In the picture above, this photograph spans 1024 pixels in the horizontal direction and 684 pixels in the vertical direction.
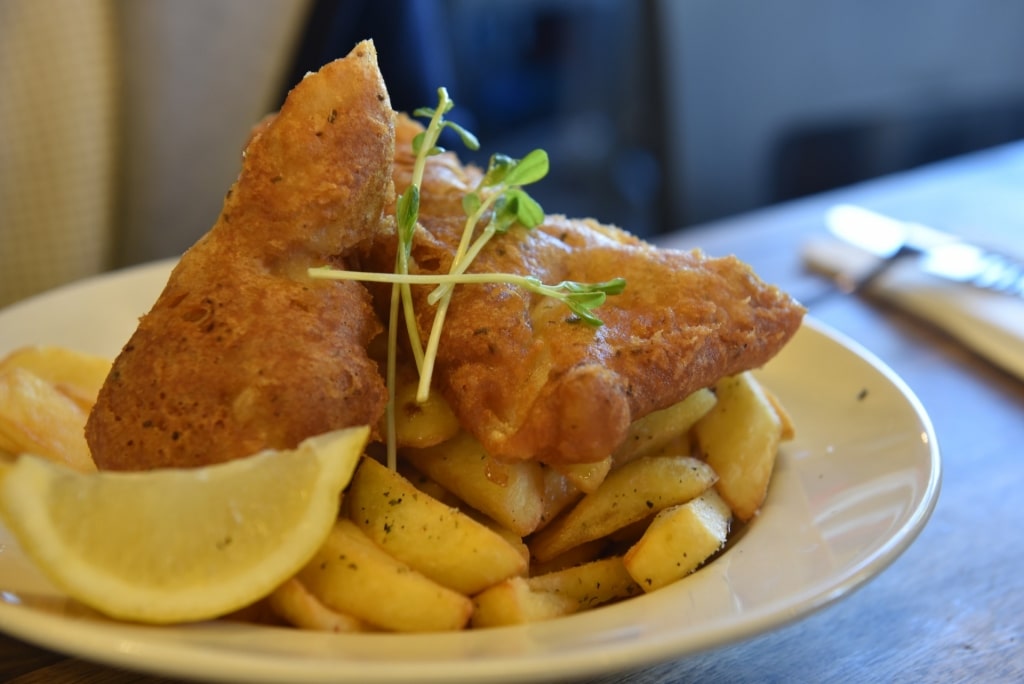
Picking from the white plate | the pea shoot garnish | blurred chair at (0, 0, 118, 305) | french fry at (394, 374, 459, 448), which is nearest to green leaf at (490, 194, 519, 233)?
the pea shoot garnish

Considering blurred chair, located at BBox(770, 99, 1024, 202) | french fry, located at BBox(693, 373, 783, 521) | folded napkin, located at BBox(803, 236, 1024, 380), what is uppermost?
french fry, located at BBox(693, 373, 783, 521)

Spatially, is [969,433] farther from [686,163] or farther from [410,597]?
[686,163]

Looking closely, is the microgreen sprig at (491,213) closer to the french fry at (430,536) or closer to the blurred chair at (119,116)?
the french fry at (430,536)

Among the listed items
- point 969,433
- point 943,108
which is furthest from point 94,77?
point 943,108

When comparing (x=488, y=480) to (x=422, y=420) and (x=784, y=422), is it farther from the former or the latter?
(x=784, y=422)

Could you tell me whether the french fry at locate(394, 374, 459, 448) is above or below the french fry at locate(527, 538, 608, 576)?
above

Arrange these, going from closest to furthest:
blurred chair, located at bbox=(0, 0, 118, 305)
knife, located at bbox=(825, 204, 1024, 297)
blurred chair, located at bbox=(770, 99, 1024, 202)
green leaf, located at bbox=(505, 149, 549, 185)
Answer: green leaf, located at bbox=(505, 149, 549, 185), knife, located at bbox=(825, 204, 1024, 297), blurred chair, located at bbox=(0, 0, 118, 305), blurred chair, located at bbox=(770, 99, 1024, 202)

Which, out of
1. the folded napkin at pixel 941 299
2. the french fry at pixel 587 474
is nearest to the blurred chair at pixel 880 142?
the folded napkin at pixel 941 299

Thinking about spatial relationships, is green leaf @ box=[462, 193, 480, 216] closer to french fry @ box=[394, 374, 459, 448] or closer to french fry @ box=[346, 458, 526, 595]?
french fry @ box=[394, 374, 459, 448]
